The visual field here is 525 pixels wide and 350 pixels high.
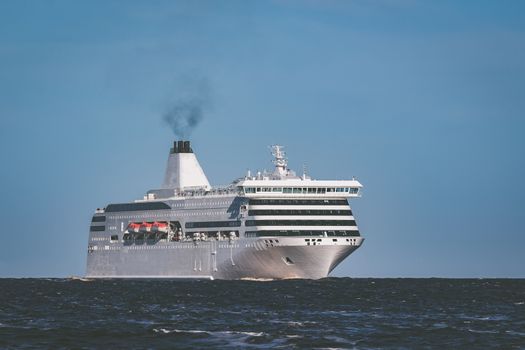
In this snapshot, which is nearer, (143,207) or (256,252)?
(256,252)

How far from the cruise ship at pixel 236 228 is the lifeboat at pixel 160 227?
111 mm

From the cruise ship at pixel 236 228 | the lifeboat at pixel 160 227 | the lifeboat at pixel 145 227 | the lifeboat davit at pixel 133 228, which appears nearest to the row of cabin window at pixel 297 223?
the cruise ship at pixel 236 228

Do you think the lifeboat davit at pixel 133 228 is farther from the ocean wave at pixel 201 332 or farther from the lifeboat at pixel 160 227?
the ocean wave at pixel 201 332

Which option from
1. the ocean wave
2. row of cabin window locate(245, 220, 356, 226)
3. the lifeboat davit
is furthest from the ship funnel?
the ocean wave

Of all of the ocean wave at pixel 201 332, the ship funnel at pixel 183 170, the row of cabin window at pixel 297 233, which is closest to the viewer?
the ocean wave at pixel 201 332

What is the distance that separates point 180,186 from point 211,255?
1781 cm

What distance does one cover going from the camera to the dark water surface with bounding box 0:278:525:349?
53844 mm

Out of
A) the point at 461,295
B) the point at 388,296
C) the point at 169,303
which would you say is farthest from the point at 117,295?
the point at 461,295

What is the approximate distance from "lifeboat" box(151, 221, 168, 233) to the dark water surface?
3245 centimetres

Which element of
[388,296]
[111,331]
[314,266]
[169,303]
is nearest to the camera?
[111,331]

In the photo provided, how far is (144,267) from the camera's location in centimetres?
13650

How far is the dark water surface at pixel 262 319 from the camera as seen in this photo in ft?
177

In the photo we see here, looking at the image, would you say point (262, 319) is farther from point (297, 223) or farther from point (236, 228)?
point (236, 228)

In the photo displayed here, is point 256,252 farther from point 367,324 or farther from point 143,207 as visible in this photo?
point 367,324
